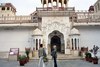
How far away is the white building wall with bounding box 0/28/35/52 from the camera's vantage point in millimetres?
23312

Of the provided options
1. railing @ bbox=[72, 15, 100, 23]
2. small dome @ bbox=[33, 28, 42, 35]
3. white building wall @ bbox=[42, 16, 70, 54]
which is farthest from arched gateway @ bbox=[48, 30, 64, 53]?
railing @ bbox=[72, 15, 100, 23]

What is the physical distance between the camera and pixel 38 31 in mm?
21969

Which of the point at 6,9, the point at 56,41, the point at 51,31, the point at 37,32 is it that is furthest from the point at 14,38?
the point at 6,9

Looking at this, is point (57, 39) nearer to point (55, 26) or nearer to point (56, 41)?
point (56, 41)

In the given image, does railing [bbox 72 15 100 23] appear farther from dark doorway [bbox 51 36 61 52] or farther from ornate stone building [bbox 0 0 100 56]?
dark doorway [bbox 51 36 61 52]

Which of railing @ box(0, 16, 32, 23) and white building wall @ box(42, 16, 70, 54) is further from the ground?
railing @ box(0, 16, 32, 23)

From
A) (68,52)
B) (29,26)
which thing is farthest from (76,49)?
(29,26)

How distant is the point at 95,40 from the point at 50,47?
474 cm

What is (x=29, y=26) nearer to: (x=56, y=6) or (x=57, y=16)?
(x=57, y=16)

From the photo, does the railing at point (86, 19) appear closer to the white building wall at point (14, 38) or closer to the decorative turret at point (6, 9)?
the white building wall at point (14, 38)

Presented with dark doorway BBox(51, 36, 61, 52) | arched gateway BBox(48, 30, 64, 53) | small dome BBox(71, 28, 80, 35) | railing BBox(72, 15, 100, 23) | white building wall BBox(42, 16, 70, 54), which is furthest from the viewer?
dark doorway BBox(51, 36, 61, 52)

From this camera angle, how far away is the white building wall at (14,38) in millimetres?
23312

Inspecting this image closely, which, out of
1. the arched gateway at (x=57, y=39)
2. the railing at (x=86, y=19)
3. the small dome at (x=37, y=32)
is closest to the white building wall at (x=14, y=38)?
the small dome at (x=37, y=32)

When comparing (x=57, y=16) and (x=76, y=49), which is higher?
(x=57, y=16)
